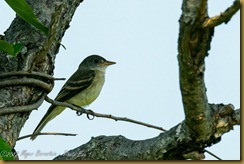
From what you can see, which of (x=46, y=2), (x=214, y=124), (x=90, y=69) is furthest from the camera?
(x=90, y=69)

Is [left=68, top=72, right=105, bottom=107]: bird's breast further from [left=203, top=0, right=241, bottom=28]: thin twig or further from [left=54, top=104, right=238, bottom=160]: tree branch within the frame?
[left=203, top=0, right=241, bottom=28]: thin twig

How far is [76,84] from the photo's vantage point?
29.1 ft

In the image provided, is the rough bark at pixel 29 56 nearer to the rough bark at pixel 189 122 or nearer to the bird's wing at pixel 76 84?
the rough bark at pixel 189 122

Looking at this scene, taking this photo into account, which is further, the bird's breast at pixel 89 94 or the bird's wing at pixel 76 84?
the bird's breast at pixel 89 94

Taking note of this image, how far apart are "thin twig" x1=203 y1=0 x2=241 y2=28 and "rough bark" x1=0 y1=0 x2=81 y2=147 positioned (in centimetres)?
137

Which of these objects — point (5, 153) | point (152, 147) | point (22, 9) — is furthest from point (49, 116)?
point (5, 153)

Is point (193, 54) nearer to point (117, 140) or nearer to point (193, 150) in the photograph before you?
point (193, 150)

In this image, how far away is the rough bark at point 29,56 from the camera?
3978mm

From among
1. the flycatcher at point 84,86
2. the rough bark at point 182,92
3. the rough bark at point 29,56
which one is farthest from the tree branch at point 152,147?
the flycatcher at point 84,86

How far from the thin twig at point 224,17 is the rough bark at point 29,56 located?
4.51 feet

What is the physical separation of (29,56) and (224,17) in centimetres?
187

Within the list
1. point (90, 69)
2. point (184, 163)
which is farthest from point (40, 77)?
point (90, 69)

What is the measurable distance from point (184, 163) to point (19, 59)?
1378 millimetres

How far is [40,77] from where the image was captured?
14.0 ft
